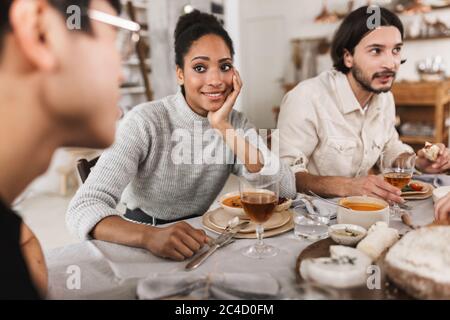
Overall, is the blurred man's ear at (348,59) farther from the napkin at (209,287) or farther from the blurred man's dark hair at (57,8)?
the blurred man's dark hair at (57,8)

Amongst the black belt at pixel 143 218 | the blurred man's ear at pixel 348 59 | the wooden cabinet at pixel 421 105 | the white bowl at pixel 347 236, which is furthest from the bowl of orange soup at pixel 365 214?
the wooden cabinet at pixel 421 105

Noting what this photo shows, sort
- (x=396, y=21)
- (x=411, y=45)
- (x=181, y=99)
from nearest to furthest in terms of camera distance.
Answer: (x=181, y=99)
(x=396, y=21)
(x=411, y=45)

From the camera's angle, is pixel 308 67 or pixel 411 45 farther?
pixel 308 67

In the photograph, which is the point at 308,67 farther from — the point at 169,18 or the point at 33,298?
the point at 33,298

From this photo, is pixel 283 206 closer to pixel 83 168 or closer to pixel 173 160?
pixel 173 160

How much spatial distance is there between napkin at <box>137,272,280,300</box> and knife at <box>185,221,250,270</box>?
0.11 metres

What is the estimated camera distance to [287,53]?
4.36m

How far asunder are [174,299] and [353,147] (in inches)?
46.3

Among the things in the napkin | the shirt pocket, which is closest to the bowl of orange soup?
the napkin

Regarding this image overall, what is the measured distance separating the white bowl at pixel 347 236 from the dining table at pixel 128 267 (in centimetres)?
6

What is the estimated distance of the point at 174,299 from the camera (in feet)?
1.76

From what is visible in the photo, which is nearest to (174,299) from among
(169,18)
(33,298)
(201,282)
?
(201,282)

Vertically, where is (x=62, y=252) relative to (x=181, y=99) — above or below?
below

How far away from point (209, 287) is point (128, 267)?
0.20 meters
